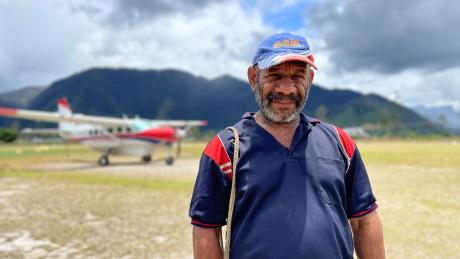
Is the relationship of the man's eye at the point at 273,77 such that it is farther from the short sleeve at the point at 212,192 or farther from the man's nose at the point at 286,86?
the short sleeve at the point at 212,192

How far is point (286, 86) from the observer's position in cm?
159

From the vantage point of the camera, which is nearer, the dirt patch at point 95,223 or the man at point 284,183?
the man at point 284,183

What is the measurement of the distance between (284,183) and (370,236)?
0.58 meters

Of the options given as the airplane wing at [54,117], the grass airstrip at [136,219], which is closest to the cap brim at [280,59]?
the grass airstrip at [136,219]

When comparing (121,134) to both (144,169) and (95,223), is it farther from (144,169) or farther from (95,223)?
(95,223)

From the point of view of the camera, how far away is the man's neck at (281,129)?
5.24ft

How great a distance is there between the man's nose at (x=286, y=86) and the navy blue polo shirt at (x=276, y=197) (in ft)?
0.65

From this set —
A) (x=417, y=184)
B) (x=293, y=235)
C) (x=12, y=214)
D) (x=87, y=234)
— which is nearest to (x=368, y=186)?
(x=293, y=235)

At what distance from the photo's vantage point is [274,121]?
1609 millimetres

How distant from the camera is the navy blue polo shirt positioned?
4.74 feet

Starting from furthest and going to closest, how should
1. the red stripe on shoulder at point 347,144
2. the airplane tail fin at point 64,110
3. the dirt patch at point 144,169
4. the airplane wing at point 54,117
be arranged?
the airplane tail fin at point 64,110
the airplane wing at point 54,117
the dirt patch at point 144,169
the red stripe on shoulder at point 347,144

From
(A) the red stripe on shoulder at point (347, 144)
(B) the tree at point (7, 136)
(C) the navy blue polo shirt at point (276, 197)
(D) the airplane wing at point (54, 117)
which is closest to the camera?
(C) the navy blue polo shirt at point (276, 197)

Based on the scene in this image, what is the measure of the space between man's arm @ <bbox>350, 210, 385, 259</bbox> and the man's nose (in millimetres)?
716

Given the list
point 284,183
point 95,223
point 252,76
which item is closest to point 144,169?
point 95,223
